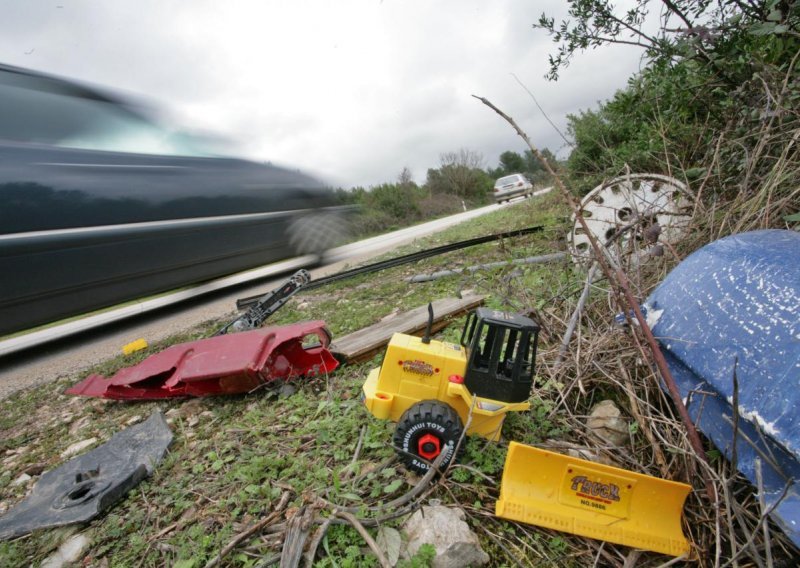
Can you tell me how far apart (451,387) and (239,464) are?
1.21 meters

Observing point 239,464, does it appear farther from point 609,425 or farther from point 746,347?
point 746,347

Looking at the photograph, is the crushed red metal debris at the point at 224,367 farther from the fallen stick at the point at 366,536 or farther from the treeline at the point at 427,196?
the treeline at the point at 427,196

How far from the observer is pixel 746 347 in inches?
58.4

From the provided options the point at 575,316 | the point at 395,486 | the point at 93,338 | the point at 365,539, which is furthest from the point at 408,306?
the point at 93,338

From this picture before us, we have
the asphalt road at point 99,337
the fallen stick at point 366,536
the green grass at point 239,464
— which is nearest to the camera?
the fallen stick at point 366,536

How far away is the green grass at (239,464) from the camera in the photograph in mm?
1708

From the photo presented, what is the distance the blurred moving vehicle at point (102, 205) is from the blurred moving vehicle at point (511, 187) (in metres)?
16.4

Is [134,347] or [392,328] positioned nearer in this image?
[392,328]

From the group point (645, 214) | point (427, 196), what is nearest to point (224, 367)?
point (645, 214)

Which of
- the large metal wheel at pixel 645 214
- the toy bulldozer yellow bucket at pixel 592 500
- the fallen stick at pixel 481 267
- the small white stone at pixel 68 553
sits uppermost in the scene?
the large metal wheel at pixel 645 214

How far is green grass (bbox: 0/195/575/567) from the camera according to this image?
5.60 feet

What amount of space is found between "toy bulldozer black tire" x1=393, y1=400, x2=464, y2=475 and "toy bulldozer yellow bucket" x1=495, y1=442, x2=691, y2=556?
0.28 m

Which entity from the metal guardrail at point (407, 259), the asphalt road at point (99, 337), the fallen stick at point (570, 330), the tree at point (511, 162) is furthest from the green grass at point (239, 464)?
the tree at point (511, 162)

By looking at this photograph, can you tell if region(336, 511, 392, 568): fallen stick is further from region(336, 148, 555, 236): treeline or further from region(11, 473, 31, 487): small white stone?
region(336, 148, 555, 236): treeline
